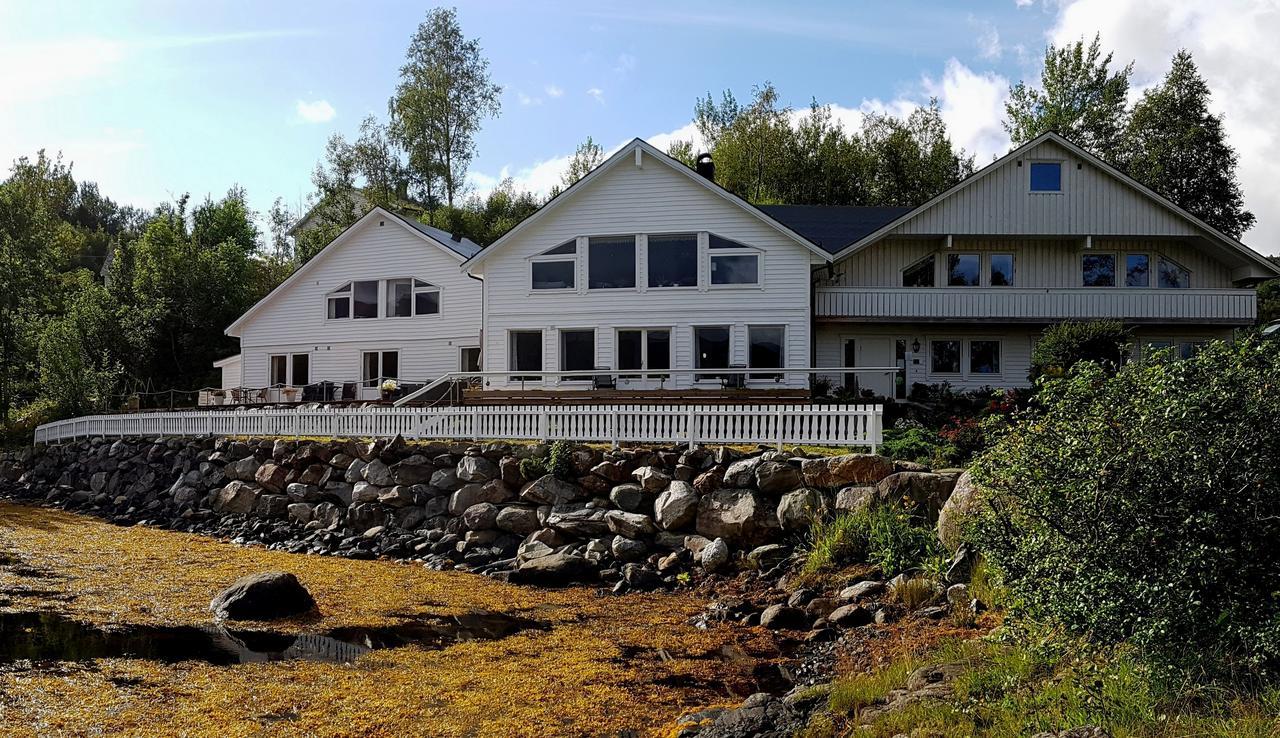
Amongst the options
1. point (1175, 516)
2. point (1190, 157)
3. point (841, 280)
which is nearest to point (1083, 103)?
point (1190, 157)

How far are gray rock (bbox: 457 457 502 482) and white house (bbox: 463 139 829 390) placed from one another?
24.0ft

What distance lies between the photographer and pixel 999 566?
24.4 feet

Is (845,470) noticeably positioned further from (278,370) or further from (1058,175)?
(278,370)

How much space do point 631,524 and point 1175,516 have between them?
31.6 ft

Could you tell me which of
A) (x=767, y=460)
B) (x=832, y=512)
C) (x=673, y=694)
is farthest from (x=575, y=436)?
(x=673, y=694)

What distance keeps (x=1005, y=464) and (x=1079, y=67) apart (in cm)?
4034

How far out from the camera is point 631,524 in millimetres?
14609

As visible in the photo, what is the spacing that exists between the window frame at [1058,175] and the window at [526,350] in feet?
51.1

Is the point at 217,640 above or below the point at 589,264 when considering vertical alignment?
below

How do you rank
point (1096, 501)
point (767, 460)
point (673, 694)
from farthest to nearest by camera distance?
1. point (767, 460)
2. point (673, 694)
3. point (1096, 501)

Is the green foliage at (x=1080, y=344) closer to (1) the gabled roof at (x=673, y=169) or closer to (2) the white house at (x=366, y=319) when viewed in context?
(1) the gabled roof at (x=673, y=169)

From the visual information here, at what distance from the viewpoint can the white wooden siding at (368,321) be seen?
95.3 ft

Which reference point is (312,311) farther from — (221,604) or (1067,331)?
(1067,331)

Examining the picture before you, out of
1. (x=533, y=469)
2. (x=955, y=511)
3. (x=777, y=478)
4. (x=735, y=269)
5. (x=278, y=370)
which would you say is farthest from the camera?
(x=278, y=370)
